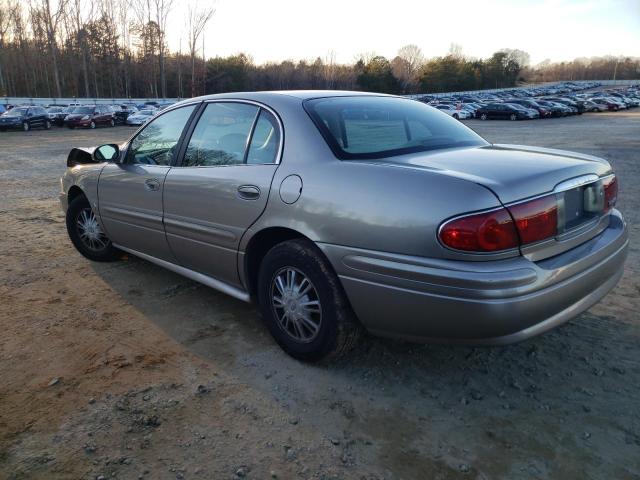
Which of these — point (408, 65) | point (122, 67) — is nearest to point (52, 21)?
point (122, 67)

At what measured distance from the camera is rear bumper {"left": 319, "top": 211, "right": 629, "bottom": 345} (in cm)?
230

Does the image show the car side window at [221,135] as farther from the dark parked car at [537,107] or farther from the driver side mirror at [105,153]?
the dark parked car at [537,107]

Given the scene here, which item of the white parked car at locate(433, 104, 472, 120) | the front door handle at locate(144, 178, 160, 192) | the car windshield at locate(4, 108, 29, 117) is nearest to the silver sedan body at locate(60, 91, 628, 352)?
the front door handle at locate(144, 178, 160, 192)

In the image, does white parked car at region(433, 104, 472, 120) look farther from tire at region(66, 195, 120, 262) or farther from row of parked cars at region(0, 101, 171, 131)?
tire at region(66, 195, 120, 262)

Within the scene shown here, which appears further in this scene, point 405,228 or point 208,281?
point 208,281

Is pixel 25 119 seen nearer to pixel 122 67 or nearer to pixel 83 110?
pixel 83 110

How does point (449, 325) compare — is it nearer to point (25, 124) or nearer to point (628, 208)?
point (628, 208)

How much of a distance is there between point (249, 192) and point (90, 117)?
106 feet

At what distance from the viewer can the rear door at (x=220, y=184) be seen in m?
3.15

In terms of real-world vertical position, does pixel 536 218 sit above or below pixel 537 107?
below

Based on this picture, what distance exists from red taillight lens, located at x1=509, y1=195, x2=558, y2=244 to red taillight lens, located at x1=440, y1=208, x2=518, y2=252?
0.06m

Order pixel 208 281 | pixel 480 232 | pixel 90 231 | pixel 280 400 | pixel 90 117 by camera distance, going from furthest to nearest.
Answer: pixel 90 117 → pixel 90 231 → pixel 208 281 → pixel 280 400 → pixel 480 232

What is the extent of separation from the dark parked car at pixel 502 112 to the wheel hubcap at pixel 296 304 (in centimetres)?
3890

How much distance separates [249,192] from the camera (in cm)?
312
